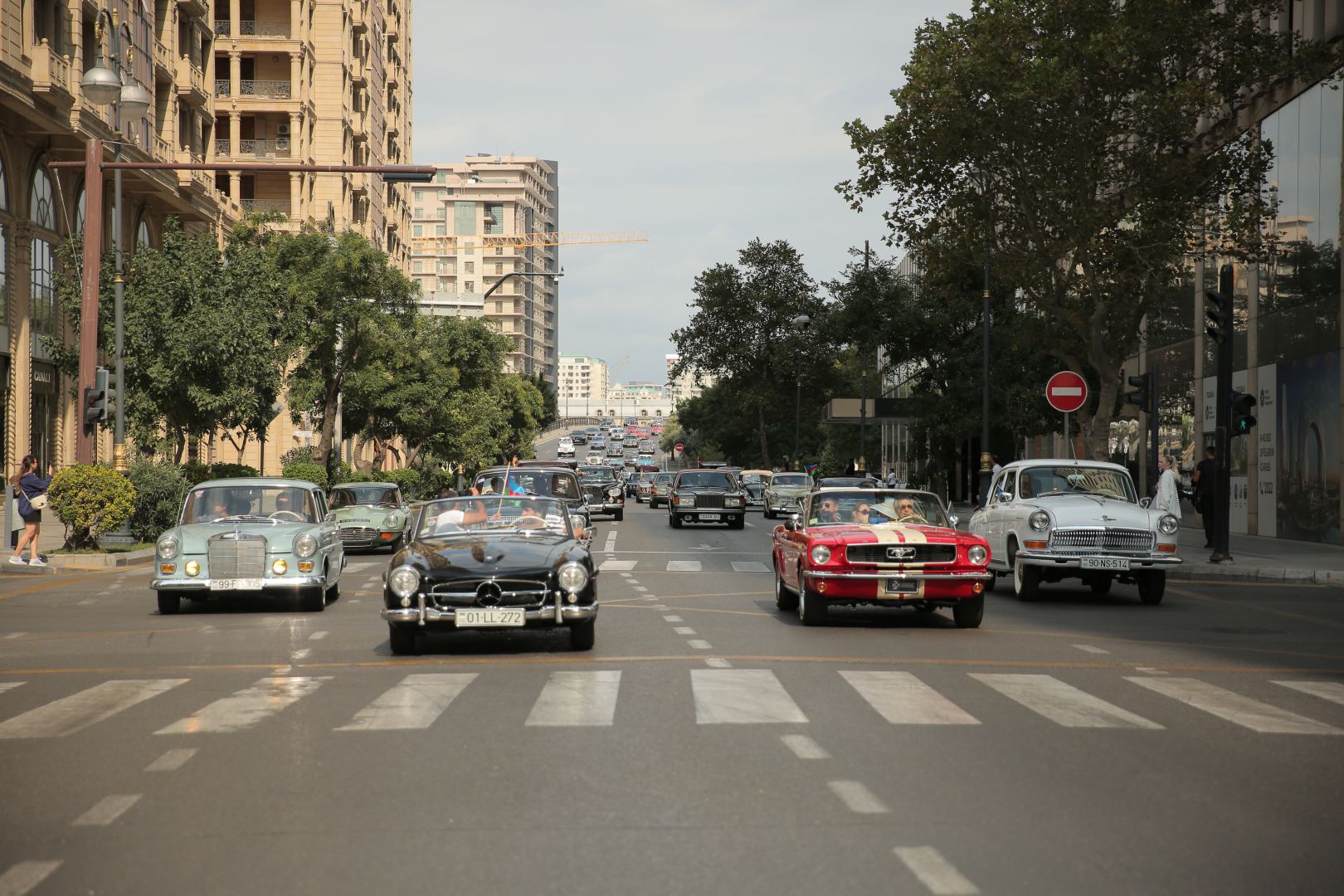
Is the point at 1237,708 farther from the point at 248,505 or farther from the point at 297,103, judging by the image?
the point at 297,103

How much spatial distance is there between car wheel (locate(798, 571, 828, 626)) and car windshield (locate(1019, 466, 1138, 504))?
18.2ft

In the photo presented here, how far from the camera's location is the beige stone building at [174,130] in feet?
129

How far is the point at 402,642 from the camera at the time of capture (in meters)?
13.3

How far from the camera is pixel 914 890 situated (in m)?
5.58

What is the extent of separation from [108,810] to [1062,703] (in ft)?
20.4

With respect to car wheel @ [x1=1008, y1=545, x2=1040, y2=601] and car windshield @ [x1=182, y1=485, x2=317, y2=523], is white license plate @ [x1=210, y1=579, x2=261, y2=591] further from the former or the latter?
car wheel @ [x1=1008, y1=545, x2=1040, y2=601]

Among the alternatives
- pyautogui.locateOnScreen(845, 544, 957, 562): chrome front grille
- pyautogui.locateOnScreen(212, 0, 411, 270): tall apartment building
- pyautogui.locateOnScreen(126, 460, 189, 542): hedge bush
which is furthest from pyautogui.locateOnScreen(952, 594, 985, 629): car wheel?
pyautogui.locateOnScreen(212, 0, 411, 270): tall apartment building

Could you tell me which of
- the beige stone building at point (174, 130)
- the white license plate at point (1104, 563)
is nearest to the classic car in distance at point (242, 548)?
the white license plate at point (1104, 563)

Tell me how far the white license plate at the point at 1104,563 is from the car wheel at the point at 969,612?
3588mm

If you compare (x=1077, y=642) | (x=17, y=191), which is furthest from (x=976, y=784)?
(x=17, y=191)

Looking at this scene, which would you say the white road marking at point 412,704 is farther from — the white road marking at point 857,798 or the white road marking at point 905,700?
the white road marking at point 857,798

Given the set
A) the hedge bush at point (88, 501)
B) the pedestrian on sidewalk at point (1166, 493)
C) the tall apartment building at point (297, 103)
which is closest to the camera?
the pedestrian on sidewalk at point (1166, 493)

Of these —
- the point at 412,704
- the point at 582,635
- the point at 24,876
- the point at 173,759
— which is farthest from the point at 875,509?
the point at 24,876

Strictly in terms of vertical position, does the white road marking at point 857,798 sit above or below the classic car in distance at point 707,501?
below
